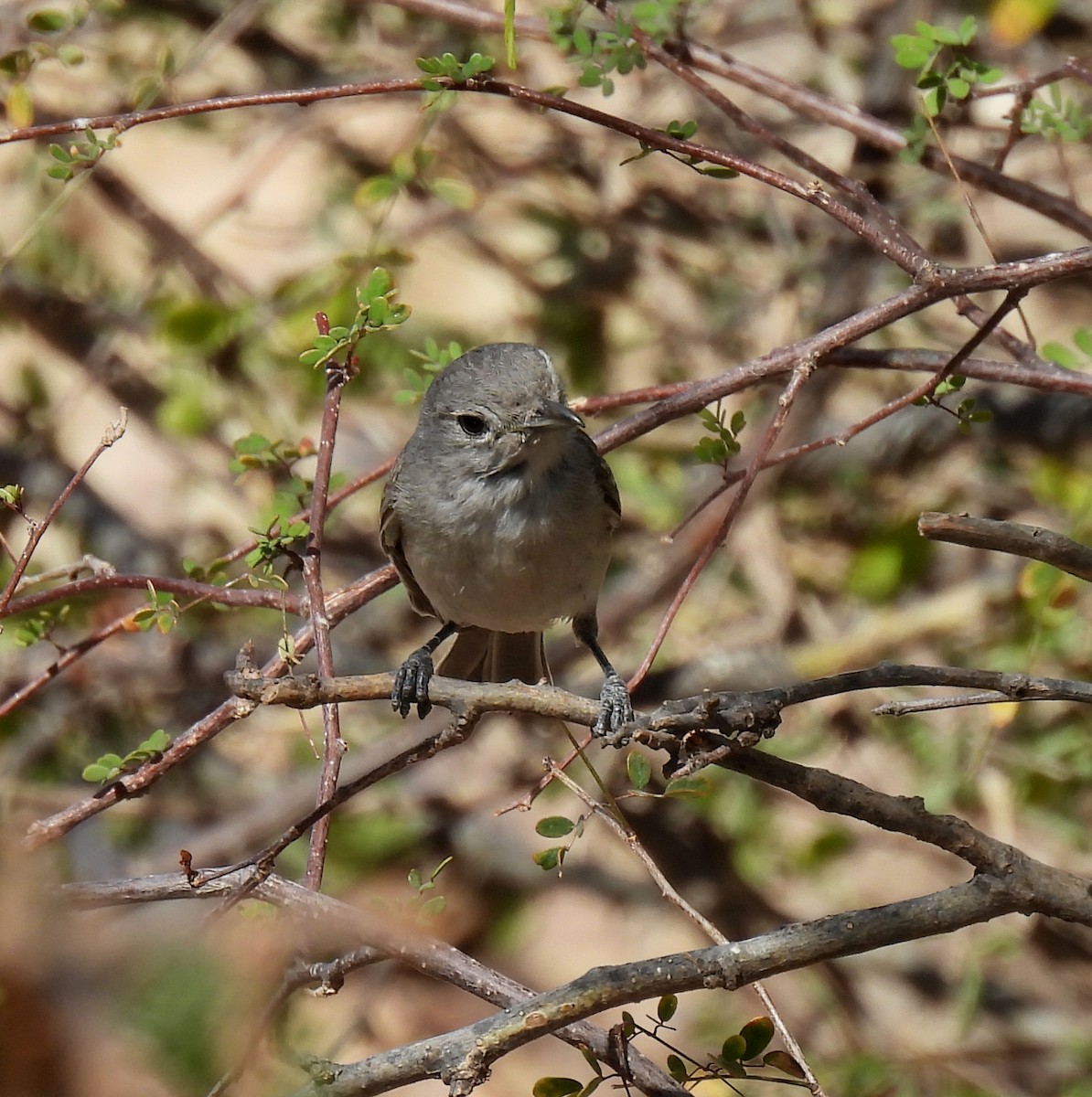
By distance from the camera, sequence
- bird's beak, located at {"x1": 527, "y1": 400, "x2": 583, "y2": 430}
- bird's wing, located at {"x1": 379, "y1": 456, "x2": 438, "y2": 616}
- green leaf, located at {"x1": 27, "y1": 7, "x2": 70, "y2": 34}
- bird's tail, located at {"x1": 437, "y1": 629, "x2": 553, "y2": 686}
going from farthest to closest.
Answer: bird's tail, located at {"x1": 437, "y1": 629, "x2": 553, "y2": 686} < bird's wing, located at {"x1": 379, "y1": 456, "x2": 438, "y2": 616} < green leaf, located at {"x1": 27, "y1": 7, "x2": 70, "y2": 34} < bird's beak, located at {"x1": 527, "y1": 400, "x2": 583, "y2": 430}

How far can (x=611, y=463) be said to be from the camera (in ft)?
21.1

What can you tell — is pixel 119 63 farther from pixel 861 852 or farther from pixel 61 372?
pixel 861 852

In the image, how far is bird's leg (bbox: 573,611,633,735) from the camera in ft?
9.27

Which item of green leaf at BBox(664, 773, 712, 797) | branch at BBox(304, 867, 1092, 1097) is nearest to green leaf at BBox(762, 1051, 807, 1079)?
branch at BBox(304, 867, 1092, 1097)

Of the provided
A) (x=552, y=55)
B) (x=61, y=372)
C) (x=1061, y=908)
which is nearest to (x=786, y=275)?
(x=552, y=55)

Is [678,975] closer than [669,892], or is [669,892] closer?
[678,975]

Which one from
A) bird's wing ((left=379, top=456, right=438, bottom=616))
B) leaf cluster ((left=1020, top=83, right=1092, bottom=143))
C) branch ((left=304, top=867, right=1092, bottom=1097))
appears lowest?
branch ((left=304, top=867, right=1092, bottom=1097))

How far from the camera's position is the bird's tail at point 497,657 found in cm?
499

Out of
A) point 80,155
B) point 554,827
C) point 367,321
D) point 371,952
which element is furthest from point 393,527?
point 371,952

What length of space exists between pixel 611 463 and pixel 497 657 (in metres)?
1.71

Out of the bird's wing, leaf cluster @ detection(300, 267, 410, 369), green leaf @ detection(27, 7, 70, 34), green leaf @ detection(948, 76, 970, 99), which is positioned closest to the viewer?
leaf cluster @ detection(300, 267, 410, 369)

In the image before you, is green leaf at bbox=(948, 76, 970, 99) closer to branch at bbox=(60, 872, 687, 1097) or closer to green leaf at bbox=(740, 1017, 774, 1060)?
green leaf at bbox=(740, 1017, 774, 1060)

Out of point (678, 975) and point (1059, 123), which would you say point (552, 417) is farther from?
point (678, 975)

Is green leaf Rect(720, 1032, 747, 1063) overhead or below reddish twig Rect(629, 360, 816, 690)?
below
